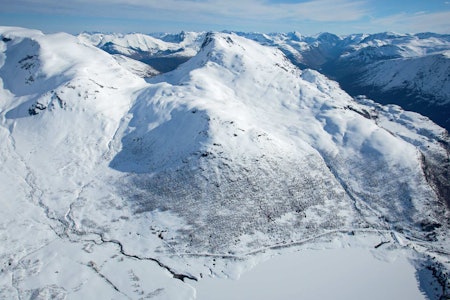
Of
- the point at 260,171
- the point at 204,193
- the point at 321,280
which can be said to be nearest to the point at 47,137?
the point at 204,193

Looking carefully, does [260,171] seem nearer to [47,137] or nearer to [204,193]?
[204,193]

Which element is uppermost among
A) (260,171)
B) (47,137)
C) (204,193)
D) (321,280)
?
(260,171)

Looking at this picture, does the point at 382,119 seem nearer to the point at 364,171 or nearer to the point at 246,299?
the point at 364,171

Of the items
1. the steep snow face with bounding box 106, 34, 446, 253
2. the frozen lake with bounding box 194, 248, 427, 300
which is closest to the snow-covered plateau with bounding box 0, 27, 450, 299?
the frozen lake with bounding box 194, 248, 427, 300

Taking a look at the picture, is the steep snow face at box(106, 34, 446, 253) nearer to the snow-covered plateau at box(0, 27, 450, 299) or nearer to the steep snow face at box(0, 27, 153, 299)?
the snow-covered plateau at box(0, 27, 450, 299)

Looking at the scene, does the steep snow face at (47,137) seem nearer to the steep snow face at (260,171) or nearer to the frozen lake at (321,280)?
the steep snow face at (260,171)

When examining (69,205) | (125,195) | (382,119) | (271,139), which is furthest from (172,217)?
(382,119)
